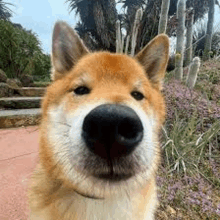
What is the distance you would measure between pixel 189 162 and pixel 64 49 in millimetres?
2541

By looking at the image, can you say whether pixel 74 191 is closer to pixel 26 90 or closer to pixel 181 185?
pixel 181 185

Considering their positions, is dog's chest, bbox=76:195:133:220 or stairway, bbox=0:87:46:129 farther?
stairway, bbox=0:87:46:129

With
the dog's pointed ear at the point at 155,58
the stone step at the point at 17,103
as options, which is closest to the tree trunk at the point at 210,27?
the stone step at the point at 17,103

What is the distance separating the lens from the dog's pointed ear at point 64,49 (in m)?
1.73

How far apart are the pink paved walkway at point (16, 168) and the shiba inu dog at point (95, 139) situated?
36.7 inches

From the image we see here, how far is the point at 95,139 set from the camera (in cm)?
87

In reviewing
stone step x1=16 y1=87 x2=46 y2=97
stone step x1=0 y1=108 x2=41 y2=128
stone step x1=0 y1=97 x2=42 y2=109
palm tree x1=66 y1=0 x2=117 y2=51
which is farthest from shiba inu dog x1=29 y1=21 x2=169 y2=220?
palm tree x1=66 y1=0 x2=117 y2=51

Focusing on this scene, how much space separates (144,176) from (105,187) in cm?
31

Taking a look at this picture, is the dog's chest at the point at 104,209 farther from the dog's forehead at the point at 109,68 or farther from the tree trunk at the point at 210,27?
the tree trunk at the point at 210,27

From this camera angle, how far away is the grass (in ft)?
7.68

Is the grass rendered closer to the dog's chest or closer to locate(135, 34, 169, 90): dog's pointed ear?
the dog's chest

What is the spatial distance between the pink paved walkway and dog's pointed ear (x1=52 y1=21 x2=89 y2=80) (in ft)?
5.24

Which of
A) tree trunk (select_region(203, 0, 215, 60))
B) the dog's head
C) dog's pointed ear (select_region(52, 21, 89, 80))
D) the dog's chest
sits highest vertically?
tree trunk (select_region(203, 0, 215, 60))

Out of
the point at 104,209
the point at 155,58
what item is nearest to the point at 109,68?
the point at 155,58
